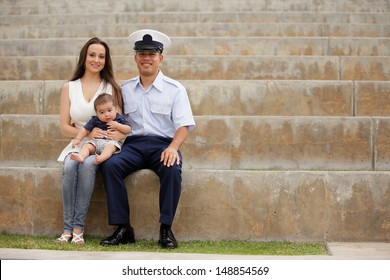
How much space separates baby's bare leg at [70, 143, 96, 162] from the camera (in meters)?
4.19

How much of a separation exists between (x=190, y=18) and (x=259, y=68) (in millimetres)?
2566

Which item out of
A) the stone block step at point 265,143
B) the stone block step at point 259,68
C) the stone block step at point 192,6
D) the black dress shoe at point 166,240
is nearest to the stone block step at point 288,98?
the stone block step at point 265,143

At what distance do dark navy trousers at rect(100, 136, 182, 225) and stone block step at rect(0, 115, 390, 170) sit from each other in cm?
78

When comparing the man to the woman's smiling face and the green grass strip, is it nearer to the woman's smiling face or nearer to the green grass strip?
the green grass strip

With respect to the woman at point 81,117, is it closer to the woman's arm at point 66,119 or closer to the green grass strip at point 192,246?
the woman's arm at point 66,119

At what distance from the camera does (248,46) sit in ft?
24.5

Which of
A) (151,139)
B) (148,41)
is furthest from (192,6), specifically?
(151,139)

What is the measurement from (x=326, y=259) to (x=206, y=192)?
1059 millimetres

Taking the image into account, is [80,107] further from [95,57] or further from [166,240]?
[166,240]
